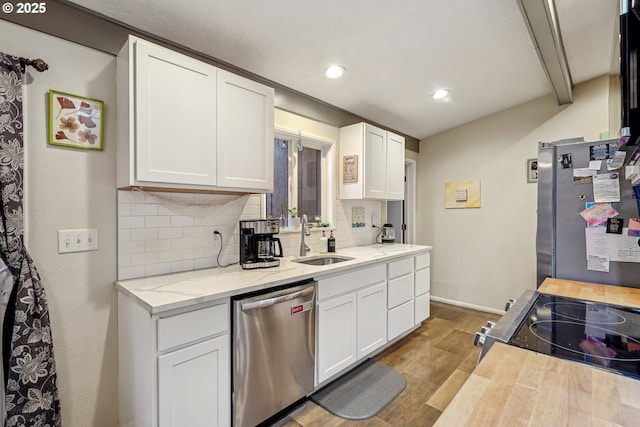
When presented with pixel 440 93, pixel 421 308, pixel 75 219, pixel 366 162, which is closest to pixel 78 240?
pixel 75 219

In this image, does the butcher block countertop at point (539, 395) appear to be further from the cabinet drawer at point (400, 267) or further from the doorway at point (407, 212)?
the doorway at point (407, 212)

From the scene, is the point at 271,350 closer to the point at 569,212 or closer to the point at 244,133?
the point at 244,133

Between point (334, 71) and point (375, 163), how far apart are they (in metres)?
1.10

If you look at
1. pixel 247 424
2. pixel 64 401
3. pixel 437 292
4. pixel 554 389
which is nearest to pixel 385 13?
pixel 554 389

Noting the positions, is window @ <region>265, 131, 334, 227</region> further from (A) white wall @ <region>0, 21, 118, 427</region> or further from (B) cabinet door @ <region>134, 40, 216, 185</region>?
(A) white wall @ <region>0, 21, 118, 427</region>

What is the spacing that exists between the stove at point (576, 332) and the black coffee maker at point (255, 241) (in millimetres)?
1420

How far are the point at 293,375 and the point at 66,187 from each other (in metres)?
1.70

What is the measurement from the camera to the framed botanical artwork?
1.55 metres

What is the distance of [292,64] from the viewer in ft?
7.54

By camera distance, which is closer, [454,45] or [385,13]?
[385,13]

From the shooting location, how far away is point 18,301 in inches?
53.6

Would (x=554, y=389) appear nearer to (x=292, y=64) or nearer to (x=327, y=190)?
(x=292, y=64)

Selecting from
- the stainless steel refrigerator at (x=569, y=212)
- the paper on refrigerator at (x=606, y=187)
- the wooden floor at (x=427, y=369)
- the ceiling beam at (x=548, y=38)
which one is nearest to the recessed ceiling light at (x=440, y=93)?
the ceiling beam at (x=548, y=38)

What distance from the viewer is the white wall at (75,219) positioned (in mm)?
1500
